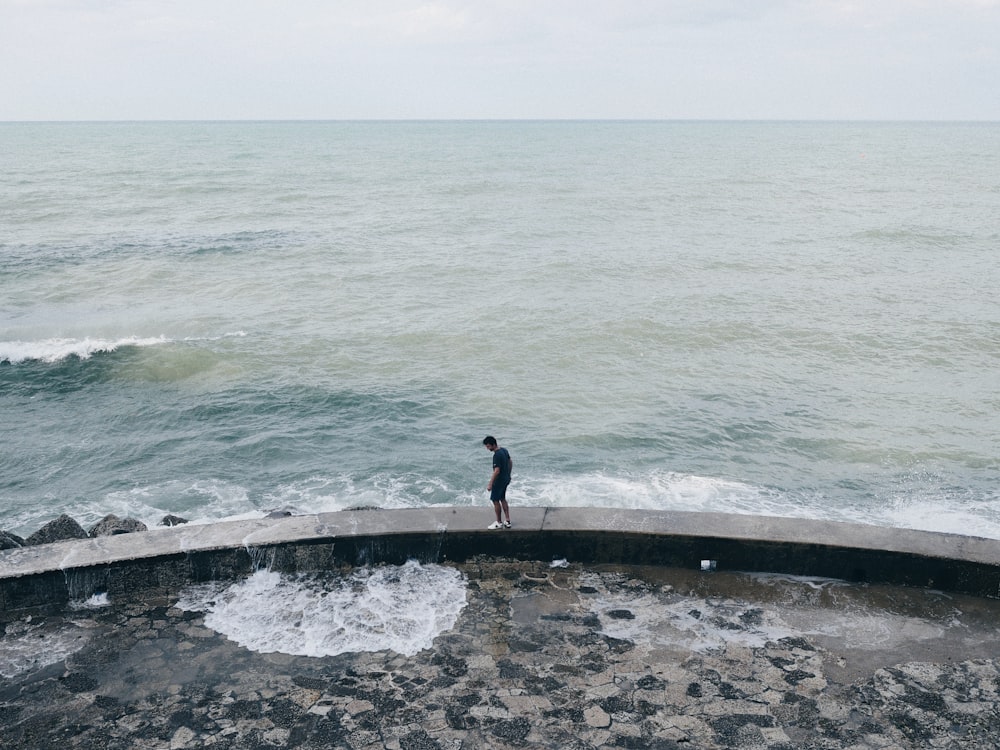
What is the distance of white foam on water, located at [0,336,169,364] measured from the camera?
19.3m

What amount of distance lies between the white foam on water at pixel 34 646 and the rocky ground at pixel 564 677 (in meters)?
0.02

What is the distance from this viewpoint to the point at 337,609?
7.13m

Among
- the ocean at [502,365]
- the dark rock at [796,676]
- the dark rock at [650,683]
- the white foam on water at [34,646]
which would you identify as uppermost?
the white foam on water at [34,646]

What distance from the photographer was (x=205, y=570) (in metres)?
7.43

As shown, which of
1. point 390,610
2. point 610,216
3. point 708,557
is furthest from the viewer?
point 610,216

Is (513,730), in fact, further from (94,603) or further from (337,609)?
(94,603)

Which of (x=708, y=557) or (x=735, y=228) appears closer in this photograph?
(x=708, y=557)

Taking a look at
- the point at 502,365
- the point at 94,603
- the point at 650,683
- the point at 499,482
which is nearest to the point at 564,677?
the point at 650,683

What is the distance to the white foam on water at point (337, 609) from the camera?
6.76 meters

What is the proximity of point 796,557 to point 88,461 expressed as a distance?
11952 mm

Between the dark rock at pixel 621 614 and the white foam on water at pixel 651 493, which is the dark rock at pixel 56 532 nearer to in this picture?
the dark rock at pixel 621 614

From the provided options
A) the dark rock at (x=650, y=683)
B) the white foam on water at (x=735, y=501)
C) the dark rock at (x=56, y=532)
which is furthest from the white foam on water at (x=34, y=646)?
Answer: the white foam on water at (x=735, y=501)

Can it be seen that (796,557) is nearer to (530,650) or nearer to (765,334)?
(530,650)

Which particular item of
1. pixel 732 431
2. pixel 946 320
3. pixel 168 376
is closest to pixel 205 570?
pixel 732 431
